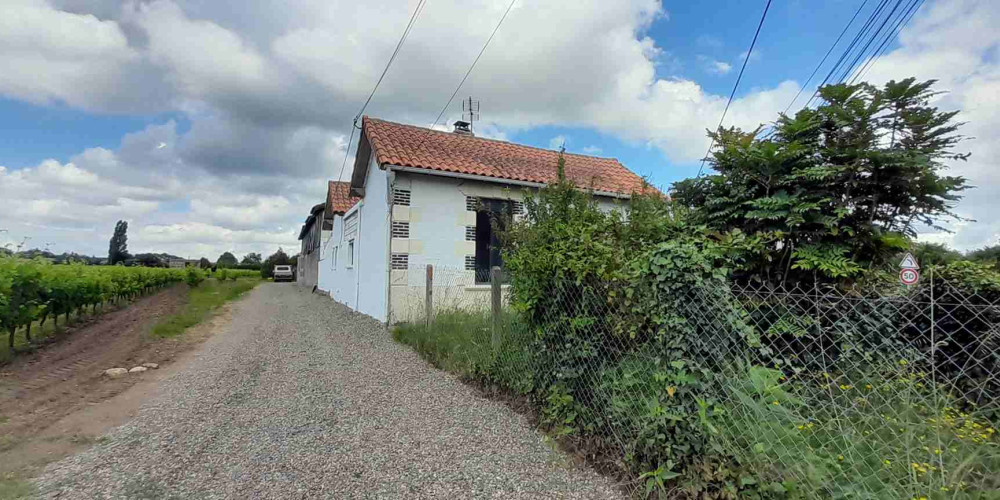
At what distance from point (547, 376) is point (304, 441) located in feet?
6.80

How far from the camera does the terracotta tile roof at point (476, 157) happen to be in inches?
369

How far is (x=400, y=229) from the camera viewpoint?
9133mm

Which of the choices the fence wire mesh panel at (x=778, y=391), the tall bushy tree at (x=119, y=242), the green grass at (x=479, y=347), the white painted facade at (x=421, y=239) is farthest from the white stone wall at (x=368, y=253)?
the tall bushy tree at (x=119, y=242)

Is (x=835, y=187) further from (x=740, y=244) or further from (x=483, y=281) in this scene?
(x=483, y=281)

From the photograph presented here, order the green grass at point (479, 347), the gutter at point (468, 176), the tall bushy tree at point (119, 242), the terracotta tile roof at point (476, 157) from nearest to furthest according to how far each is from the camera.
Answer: the green grass at point (479, 347) < the gutter at point (468, 176) < the terracotta tile roof at point (476, 157) < the tall bushy tree at point (119, 242)

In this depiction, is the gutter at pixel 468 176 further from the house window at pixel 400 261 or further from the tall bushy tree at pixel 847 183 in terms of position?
the tall bushy tree at pixel 847 183

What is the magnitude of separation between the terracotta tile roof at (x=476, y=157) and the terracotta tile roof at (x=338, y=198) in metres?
8.57

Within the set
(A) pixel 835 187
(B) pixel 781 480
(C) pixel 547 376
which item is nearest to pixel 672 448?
(B) pixel 781 480

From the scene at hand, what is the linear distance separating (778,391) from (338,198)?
20424 mm

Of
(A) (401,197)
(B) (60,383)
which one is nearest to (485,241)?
(A) (401,197)

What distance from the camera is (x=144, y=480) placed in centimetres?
282

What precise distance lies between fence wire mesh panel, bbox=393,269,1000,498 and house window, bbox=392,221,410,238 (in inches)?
244

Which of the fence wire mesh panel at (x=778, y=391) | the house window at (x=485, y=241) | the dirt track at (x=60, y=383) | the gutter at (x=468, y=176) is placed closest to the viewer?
the fence wire mesh panel at (x=778, y=391)

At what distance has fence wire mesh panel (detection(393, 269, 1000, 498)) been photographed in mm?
1901
